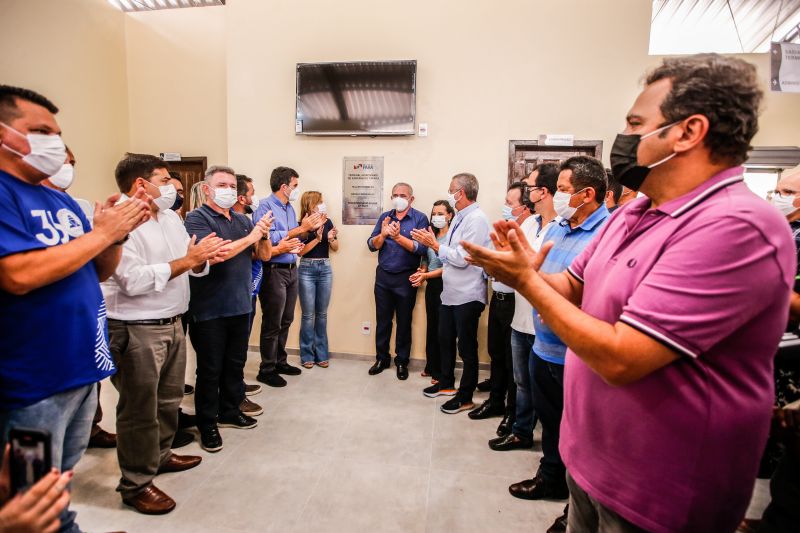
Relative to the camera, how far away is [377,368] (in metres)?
3.92

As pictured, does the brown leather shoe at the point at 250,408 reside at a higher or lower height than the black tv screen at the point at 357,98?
lower

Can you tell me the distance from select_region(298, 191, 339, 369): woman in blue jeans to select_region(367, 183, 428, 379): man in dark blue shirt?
0.48 m

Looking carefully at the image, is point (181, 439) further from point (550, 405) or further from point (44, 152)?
point (550, 405)

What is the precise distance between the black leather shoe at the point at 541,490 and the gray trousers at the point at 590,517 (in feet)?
3.39

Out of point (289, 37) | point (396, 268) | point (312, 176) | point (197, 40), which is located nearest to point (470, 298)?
point (396, 268)

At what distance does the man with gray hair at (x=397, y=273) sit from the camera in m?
3.81

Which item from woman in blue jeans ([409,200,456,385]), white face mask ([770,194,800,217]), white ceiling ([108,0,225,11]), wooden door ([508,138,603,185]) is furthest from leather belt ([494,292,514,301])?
white ceiling ([108,0,225,11])

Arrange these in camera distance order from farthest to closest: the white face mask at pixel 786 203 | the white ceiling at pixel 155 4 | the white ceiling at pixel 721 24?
1. the white ceiling at pixel 155 4
2. the white ceiling at pixel 721 24
3. the white face mask at pixel 786 203

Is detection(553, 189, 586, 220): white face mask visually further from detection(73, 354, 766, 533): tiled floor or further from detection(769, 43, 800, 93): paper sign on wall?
detection(769, 43, 800, 93): paper sign on wall

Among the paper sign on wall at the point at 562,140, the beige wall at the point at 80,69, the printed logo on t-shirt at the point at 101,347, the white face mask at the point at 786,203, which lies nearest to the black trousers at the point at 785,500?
the white face mask at the point at 786,203

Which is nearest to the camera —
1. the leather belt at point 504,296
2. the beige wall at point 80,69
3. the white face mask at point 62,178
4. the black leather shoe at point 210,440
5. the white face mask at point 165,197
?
the white face mask at point 62,178

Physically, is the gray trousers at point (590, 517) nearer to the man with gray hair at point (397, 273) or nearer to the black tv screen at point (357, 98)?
the man with gray hair at point (397, 273)

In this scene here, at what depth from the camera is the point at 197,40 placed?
493 cm

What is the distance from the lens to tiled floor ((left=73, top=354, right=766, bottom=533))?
6.42 feet
